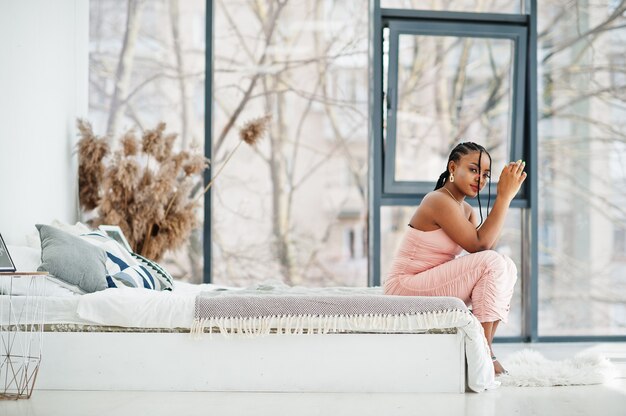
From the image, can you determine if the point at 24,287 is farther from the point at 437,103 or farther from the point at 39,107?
the point at 437,103

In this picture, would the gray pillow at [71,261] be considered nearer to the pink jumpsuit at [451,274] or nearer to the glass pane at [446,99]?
the pink jumpsuit at [451,274]

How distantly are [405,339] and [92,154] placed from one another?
2.76m

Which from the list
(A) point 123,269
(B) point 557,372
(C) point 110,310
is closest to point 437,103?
(B) point 557,372

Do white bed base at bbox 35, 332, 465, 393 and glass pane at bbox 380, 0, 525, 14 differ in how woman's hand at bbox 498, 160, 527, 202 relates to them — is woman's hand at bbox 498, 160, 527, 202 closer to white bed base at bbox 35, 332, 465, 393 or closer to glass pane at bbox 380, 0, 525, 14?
white bed base at bbox 35, 332, 465, 393

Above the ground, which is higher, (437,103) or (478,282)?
(437,103)

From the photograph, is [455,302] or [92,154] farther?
[92,154]

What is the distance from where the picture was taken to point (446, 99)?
6.35 m

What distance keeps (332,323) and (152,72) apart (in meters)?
3.09

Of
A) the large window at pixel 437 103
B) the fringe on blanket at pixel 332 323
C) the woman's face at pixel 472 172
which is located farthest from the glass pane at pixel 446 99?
the fringe on blanket at pixel 332 323

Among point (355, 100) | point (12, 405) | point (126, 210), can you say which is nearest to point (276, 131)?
point (355, 100)

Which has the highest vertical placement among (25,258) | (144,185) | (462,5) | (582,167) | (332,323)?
(462,5)

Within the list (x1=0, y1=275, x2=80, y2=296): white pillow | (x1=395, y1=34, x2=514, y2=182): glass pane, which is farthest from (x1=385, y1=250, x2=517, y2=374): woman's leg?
(x1=395, y1=34, x2=514, y2=182): glass pane

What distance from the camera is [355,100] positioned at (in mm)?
6410

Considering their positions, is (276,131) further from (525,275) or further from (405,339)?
(405,339)
